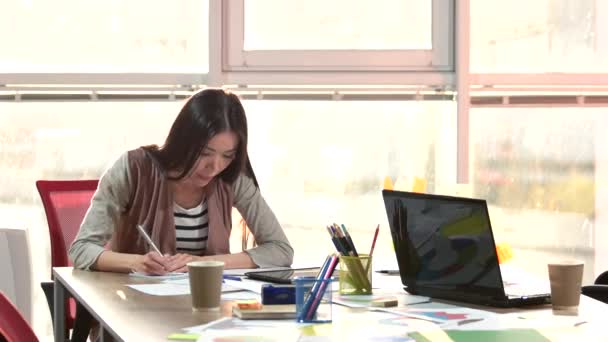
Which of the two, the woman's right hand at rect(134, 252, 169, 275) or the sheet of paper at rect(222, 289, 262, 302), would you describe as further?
the woman's right hand at rect(134, 252, 169, 275)

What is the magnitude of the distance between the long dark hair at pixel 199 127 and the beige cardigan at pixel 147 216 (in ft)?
0.24

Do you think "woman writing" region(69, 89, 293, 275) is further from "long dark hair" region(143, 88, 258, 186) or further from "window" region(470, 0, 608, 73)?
"window" region(470, 0, 608, 73)

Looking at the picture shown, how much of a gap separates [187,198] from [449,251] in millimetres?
1163

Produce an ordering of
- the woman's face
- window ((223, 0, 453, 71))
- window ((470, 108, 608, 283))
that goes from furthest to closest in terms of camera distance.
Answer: window ((470, 108, 608, 283)) → window ((223, 0, 453, 71)) → the woman's face

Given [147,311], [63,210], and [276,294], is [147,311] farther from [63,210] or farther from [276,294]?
[63,210]

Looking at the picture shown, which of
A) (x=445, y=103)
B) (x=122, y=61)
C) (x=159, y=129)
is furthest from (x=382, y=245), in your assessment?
(x=122, y=61)

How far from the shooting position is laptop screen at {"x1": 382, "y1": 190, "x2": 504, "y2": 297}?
207 cm

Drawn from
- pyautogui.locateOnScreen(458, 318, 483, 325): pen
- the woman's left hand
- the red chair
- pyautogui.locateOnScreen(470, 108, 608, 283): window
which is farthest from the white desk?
pyautogui.locateOnScreen(458, 318, 483, 325): pen

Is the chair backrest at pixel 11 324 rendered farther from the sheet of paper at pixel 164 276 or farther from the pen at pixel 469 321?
the pen at pixel 469 321

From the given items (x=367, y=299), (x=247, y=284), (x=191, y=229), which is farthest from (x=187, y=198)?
(x=367, y=299)

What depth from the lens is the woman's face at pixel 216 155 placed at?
292 cm

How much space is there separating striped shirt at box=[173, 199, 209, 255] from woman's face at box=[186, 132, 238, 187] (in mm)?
135

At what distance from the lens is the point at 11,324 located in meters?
1.80

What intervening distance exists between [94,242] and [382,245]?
2.18 metres
